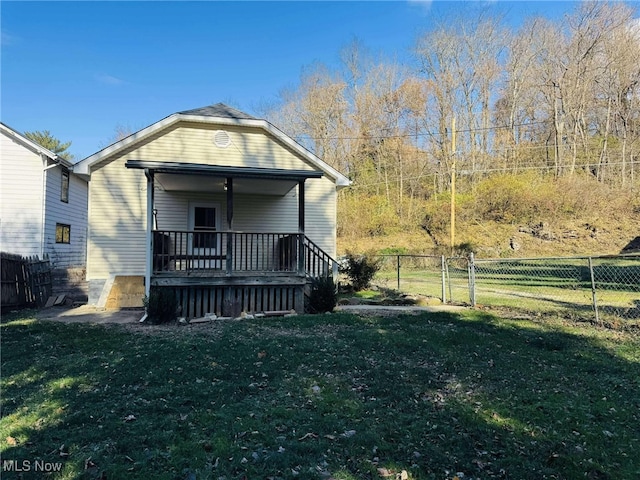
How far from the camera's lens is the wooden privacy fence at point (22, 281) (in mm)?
10188

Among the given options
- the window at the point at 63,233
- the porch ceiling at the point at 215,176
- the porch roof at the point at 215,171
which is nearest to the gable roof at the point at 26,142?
the window at the point at 63,233

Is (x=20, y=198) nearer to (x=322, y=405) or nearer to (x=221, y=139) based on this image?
(x=221, y=139)

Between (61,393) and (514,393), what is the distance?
4783mm

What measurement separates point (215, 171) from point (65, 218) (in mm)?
11016

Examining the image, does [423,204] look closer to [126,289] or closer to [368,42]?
[368,42]

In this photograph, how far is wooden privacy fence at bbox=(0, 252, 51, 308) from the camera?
→ 10188 millimetres

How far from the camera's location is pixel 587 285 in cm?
1397

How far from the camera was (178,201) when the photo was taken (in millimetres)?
12258

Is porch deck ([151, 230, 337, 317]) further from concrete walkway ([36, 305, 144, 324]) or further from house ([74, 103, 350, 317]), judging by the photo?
concrete walkway ([36, 305, 144, 324])

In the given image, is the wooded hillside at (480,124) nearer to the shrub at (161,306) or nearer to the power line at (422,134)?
the power line at (422,134)

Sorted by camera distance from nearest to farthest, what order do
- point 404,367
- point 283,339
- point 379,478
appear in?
point 379,478 → point 404,367 → point 283,339

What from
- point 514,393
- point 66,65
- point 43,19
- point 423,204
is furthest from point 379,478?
point 423,204

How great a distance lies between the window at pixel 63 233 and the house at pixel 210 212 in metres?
5.59

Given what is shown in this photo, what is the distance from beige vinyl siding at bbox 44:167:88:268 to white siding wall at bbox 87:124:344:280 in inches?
185
